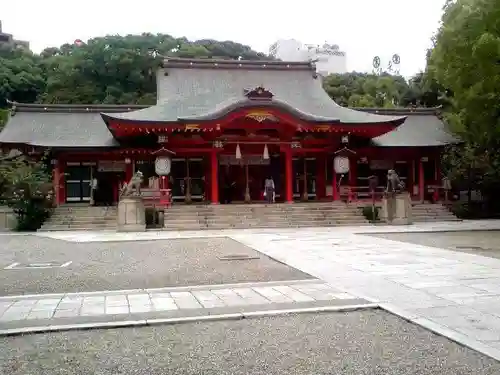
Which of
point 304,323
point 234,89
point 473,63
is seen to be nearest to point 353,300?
point 304,323

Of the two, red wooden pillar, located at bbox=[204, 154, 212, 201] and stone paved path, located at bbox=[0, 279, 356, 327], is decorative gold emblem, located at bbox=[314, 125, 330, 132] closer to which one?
red wooden pillar, located at bbox=[204, 154, 212, 201]

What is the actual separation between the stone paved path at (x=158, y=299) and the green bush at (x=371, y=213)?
14.3 meters

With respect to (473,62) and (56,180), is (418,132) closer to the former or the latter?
(473,62)

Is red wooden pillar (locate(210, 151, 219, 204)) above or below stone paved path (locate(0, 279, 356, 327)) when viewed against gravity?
above

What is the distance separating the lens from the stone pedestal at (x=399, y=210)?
67.3 feet

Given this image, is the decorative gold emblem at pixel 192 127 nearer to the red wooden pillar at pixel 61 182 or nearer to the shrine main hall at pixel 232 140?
the shrine main hall at pixel 232 140

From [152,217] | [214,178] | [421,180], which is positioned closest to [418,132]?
[421,180]

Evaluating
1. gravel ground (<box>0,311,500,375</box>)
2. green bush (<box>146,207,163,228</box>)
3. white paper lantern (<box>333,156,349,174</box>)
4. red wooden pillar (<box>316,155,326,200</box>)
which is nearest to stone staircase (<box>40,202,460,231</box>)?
green bush (<box>146,207,163,228</box>)

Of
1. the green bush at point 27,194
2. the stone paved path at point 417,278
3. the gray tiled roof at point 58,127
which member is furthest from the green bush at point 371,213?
the green bush at point 27,194

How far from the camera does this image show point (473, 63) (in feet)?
55.7

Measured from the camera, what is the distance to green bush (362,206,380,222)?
832 inches

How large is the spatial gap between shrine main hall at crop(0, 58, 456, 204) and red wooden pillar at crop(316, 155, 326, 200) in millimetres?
54

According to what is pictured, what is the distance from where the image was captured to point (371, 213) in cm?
2131

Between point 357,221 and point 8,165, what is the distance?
50.7ft
